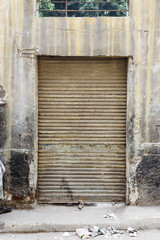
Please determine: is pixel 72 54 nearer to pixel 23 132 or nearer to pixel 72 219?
pixel 23 132

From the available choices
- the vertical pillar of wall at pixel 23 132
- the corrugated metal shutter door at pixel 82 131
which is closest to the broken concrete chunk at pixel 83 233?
the corrugated metal shutter door at pixel 82 131

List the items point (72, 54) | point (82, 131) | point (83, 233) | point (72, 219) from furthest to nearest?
point (82, 131) < point (72, 54) < point (72, 219) < point (83, 233)

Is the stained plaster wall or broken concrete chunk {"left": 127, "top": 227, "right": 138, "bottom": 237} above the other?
the stained plaster wall

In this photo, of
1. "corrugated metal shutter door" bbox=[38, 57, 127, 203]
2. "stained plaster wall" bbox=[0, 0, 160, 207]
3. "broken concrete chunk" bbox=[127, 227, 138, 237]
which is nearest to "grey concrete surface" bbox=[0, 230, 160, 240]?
"broken concrete chunk" bbox=[127, 227, 138, 237]

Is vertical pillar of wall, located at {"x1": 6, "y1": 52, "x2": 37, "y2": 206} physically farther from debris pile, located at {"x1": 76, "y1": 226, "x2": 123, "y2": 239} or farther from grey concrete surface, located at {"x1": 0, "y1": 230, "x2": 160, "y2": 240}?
debris pile, located at {"x1": 76, "y1": 226, "x2": 123, "y2": 239}

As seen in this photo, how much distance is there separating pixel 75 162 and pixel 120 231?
1387 mm

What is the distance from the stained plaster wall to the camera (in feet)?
14.9

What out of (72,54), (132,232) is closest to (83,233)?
(132,232)

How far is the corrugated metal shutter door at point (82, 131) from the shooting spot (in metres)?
4.80

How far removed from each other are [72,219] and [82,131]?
4.96 feet

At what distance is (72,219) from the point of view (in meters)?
4.33

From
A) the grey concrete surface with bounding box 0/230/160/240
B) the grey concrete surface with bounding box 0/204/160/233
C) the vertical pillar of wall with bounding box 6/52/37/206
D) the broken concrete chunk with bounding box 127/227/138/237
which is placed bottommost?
the grey concrete surface with bounding box 0/230/160/240

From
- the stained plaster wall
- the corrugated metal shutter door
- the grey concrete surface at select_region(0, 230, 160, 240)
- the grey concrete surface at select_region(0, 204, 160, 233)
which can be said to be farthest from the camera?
the corrugated metal shutter door

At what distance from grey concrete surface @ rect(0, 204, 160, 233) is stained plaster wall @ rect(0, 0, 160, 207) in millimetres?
255
